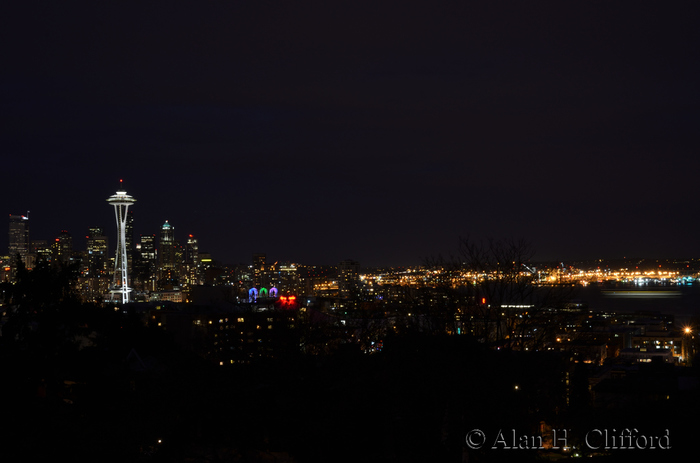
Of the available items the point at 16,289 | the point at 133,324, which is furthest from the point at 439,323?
the point at 133,324

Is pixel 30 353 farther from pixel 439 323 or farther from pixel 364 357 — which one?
pixel 439 323

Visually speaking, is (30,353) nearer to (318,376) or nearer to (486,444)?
(318,376)

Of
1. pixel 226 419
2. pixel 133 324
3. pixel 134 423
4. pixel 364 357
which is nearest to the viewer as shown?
pixel 134 423

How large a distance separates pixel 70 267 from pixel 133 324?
7.50 m

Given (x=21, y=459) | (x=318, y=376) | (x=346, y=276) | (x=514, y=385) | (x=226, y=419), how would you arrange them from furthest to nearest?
(x=346, y=276) < (x=318, y=376) < (x=514, y=385) < (x=226, y=419) < (x=21, y=459)

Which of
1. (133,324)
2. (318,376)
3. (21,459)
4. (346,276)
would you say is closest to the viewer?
(21,459)

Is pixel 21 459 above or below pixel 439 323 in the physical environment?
below

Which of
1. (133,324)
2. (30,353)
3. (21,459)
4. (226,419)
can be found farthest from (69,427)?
(133,324)

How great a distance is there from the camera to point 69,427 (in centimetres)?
576

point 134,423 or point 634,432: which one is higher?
point 134,423

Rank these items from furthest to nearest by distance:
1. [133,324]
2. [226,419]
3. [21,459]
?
[133,324] < [226,419] < [21,459]

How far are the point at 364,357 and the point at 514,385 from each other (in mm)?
2014

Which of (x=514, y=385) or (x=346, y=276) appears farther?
(x=346, y=276)

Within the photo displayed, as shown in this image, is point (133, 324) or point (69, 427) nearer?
point (69, 427)
